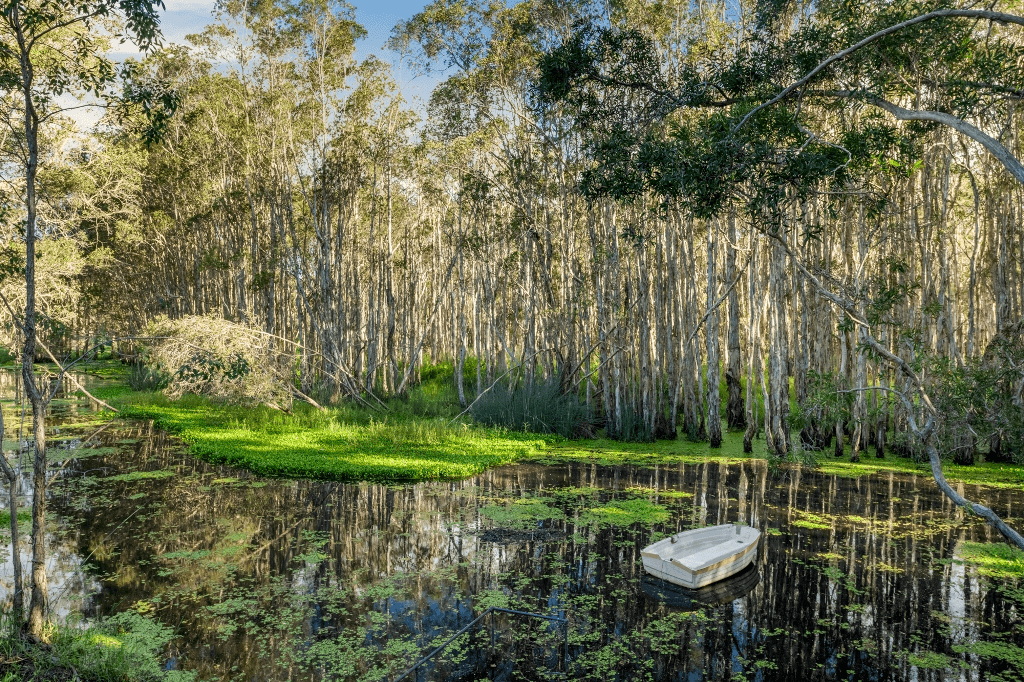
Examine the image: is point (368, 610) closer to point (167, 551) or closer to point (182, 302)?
point (167, 551)

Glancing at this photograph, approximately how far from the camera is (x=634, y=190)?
862cm

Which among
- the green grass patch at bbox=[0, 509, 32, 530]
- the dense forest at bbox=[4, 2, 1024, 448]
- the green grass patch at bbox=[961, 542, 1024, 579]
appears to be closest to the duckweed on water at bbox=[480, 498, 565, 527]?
the dense forest at bbox=[4, 2, 1024, 448]

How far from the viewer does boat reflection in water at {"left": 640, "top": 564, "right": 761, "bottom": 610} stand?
7.09 m

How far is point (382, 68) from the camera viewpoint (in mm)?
23000

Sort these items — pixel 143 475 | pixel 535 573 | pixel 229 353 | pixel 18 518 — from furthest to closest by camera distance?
pixel 229 353
pixel 143 475
pixel 18 518
pixel 535 573

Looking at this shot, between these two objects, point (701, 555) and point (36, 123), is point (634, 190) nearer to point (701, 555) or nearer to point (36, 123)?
point (701, 555)

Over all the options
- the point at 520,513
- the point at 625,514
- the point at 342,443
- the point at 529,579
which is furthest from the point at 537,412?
the point at 529,579

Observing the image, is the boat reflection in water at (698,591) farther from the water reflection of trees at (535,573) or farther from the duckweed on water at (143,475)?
the duckweed on water at (143,475)

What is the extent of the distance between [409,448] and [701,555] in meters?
8.37

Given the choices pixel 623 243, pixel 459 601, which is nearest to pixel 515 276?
pixel 623 243

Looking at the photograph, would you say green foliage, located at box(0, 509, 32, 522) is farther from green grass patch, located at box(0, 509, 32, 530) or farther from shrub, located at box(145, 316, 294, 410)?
shrub, located at box(145, 316, 294, 410)

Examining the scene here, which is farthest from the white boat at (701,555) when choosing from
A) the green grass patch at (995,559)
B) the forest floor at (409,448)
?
the forest floor at (409,448)

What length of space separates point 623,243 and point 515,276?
625 centimetres

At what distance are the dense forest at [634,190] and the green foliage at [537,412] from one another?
68 mm
